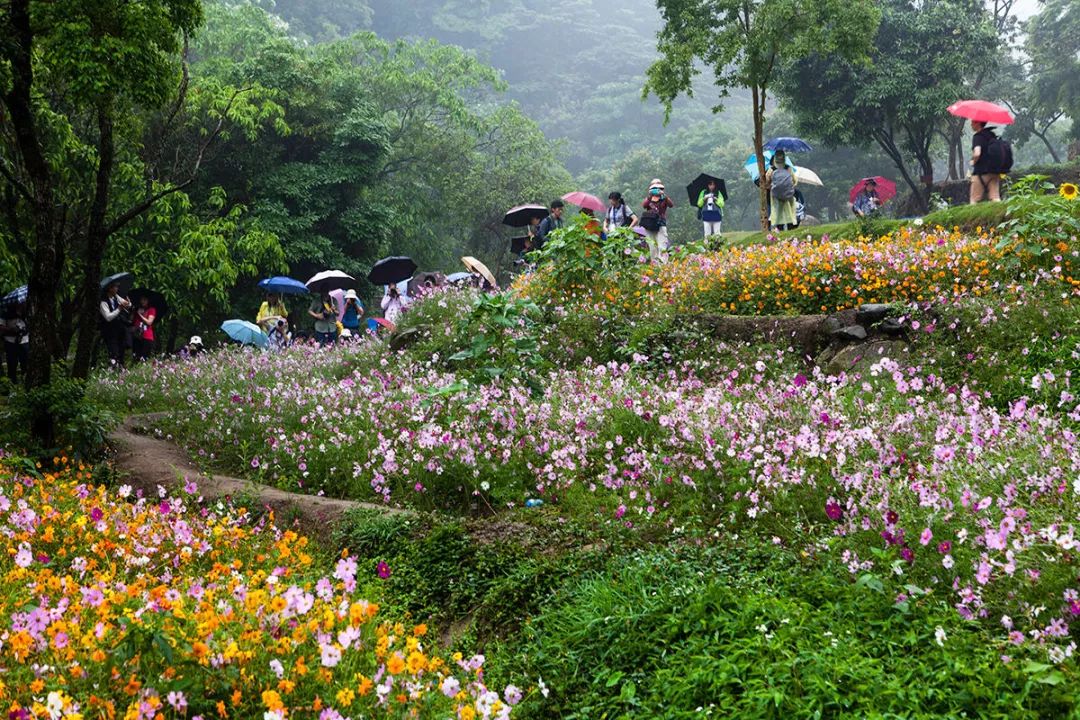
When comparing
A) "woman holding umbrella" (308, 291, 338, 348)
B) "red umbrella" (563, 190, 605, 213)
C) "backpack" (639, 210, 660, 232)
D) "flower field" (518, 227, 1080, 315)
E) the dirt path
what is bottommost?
"woman holding umbrella" (308, 291, 338, 348)

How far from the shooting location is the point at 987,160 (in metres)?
14.6

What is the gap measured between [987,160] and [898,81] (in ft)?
66.4

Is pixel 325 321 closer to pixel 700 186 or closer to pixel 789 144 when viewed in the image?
pixel 700 186

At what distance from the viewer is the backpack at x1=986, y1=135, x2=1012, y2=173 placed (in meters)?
14.5

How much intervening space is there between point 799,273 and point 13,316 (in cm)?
1181

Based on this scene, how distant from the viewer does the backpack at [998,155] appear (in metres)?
14.5

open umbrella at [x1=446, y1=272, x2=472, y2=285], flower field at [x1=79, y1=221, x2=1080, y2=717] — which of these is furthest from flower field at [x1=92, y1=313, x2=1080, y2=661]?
open umbrella at [x1=446, y1=272, x2=472, y2=285]

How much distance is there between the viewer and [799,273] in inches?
393

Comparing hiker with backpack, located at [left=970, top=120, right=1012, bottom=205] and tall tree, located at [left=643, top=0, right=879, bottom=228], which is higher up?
tall tree, located at [left=643, top=0, right=879, bottom=228]

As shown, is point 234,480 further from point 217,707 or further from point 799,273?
point 799,273

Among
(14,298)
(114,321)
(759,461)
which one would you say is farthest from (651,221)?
(759,461)

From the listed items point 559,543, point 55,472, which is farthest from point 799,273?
point 55,472

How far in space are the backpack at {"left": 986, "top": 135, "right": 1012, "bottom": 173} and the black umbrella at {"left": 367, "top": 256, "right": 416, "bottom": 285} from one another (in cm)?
1401

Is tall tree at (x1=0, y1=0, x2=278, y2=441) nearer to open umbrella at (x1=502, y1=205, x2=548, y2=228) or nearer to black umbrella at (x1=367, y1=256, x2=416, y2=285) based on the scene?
black umbrella at (x1=367, y1=256, x2=416, y2=285)
